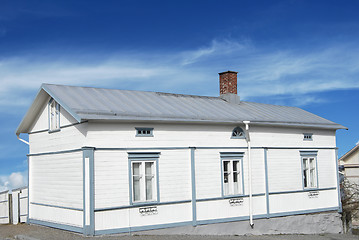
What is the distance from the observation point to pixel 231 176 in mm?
19062

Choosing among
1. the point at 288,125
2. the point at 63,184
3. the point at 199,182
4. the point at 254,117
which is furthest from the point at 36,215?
the point at 288,125

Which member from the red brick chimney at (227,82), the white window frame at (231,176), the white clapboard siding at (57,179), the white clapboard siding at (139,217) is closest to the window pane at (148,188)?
the white clapboard siding at (139,217)

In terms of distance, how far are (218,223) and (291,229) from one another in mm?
4463

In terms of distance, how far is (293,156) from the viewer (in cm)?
2155

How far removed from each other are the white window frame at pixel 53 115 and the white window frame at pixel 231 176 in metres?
6.52

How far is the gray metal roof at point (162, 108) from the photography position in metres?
16.2

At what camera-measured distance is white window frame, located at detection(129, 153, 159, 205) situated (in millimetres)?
16250

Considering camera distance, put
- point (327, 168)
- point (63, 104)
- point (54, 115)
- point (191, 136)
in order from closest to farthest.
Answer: point (63, 104), point (191, 136), point (54, 115), point (327, 168)

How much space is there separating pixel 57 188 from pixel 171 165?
4324 millimetres

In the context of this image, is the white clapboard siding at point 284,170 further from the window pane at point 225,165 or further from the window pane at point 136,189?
the window pane at point 136,189

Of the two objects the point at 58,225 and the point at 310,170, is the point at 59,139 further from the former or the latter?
the point at 310,170

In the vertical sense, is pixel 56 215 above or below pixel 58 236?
above

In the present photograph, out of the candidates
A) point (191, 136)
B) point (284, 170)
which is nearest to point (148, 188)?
point (191, 136)

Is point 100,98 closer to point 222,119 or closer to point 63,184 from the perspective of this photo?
point 63,184
